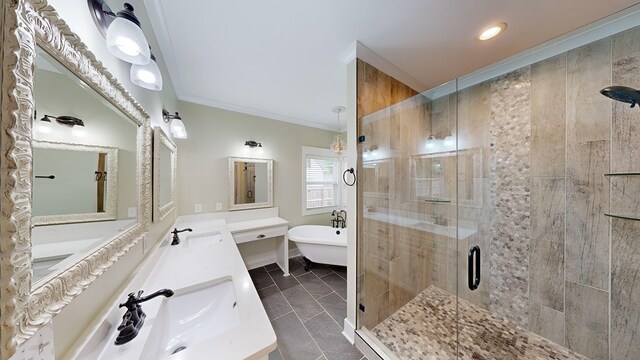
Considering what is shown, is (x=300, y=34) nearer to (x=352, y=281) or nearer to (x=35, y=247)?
(x=35, y=247)

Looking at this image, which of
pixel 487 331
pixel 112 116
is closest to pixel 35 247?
pixel 112 116

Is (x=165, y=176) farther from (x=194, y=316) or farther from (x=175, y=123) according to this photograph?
(x=194, y=316)

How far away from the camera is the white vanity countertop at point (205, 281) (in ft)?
2.17

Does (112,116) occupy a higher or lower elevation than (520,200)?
higher

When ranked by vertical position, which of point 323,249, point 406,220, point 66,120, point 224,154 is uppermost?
point 224,154

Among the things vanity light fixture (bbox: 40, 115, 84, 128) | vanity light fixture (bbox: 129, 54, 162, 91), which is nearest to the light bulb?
vanity light fixture (bbox: 129, 54, 162, 91)

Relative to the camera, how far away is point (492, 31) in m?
1.43

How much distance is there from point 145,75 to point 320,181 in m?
2.93

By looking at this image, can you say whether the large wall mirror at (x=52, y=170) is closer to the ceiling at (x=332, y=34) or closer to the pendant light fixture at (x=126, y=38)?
the pendant light fixture at (x=126, y=38)

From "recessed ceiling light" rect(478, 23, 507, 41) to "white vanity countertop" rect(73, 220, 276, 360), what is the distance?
7.68 feet

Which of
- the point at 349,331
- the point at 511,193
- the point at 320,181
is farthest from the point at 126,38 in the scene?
the point at 320,181

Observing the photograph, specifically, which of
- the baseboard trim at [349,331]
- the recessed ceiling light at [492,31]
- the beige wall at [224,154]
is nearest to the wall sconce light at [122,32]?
the beige wall at [224,154]

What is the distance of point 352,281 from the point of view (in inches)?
67.1

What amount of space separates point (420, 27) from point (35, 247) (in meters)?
2.16
